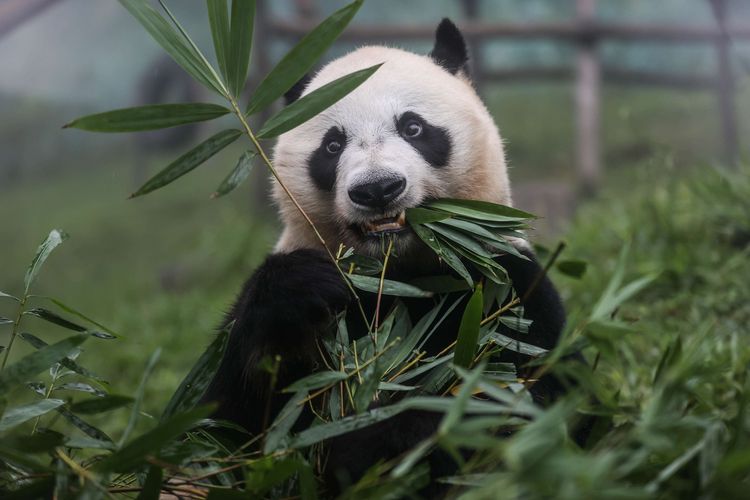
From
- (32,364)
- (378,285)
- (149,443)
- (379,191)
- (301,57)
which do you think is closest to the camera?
(149,443)

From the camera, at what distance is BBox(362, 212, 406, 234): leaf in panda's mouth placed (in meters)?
2.40

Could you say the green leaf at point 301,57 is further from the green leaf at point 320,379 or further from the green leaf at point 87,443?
the green leaf at point 87,443

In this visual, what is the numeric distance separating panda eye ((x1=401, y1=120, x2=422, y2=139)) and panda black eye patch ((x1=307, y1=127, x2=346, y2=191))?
208 millimetres

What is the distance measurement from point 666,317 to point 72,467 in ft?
10.5

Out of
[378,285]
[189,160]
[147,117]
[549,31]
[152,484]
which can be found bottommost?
[152,484]

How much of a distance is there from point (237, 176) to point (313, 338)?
1.51ft

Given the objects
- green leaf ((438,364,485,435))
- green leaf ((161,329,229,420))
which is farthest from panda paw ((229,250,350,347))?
green leaf ((438,364,485,435))

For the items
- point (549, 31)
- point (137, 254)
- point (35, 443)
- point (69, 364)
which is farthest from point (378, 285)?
point (137, 254)

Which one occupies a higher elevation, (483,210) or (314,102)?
(314,102)

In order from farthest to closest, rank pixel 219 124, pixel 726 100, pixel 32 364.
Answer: pixel 219 124 → pixel 726 100 → pixel 32 364

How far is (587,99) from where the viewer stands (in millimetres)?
8203

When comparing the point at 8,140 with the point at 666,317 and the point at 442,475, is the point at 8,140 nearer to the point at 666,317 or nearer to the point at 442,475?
the point at 666,317

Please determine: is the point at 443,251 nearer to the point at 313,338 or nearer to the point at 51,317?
the point at 313,338

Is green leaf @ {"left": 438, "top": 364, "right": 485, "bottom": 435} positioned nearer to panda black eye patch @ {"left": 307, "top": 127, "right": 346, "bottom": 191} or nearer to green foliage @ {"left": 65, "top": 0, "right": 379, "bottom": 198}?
green foliage @ {"left": 65, "top": 0, "right": 379, "bottom": 198}
